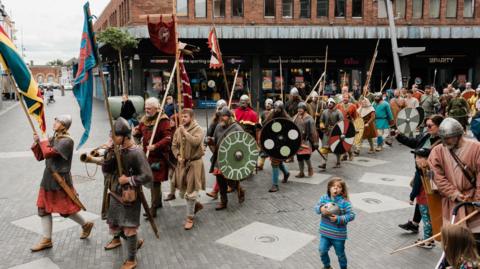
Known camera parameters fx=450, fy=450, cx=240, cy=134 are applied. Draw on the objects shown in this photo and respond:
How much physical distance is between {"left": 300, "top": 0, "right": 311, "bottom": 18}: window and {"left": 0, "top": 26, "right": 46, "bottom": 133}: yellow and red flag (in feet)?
77.7

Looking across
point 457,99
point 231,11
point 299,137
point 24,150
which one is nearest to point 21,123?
point 24,150

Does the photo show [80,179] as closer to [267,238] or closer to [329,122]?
[267,238]

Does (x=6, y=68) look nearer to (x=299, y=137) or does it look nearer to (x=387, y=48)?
(x=299, y=137)

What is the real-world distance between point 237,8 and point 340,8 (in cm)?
640

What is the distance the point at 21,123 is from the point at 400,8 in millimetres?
22801

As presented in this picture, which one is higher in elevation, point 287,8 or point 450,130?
point 287,8

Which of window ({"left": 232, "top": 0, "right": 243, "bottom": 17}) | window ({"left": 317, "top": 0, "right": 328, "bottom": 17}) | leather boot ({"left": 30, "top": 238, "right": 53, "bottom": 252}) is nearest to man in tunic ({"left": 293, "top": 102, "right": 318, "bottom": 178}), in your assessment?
leather boot ({"left": 30, "top": 238, "right": 53, "bottom": 252})

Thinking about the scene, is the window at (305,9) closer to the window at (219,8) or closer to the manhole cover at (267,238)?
the window at (219,8)

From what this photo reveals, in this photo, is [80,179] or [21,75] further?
[80,179]

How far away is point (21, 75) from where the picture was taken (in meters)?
5.56

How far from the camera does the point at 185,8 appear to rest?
26.7 m

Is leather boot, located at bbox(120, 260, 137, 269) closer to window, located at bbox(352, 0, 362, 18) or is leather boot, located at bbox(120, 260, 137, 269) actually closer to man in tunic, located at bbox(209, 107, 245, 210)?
man in tunic, located at bbox(209, 107, 245, 210)

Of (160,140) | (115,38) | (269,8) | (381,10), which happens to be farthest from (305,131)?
(381,10)

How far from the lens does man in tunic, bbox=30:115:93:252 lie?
5812mm
